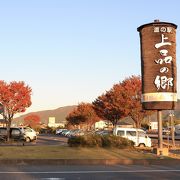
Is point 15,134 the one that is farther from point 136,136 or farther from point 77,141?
point 77,141

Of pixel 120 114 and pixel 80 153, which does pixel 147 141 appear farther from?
pixel 120 114

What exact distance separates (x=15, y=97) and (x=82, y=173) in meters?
38.0

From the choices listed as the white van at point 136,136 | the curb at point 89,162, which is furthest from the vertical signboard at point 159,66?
the white van at point 136,136

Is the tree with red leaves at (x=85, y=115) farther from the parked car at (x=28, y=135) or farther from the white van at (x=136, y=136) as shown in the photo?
the white van at (x=136, y=136)

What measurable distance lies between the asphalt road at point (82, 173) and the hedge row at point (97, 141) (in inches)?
230

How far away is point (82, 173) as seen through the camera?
14.4m

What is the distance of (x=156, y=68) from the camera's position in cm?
2227

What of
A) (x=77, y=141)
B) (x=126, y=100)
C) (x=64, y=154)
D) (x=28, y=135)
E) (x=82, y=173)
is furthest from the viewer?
(x=126, y=100)

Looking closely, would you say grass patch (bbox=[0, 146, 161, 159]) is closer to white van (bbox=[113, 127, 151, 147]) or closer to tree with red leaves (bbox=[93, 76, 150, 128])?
white van (bbox=[113, 127, 151, 147])

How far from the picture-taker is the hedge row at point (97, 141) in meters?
22.6

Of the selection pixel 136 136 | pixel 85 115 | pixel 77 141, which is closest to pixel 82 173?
pixel 77 141

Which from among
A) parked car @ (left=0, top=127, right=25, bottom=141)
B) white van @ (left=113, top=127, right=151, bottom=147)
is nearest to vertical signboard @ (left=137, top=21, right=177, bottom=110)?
white van @ (left=113, top=127, right=151, bottom=147)

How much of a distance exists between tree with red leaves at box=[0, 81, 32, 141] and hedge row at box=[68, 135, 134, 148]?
91.3 feet

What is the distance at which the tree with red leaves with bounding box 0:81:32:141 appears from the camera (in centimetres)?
5019
